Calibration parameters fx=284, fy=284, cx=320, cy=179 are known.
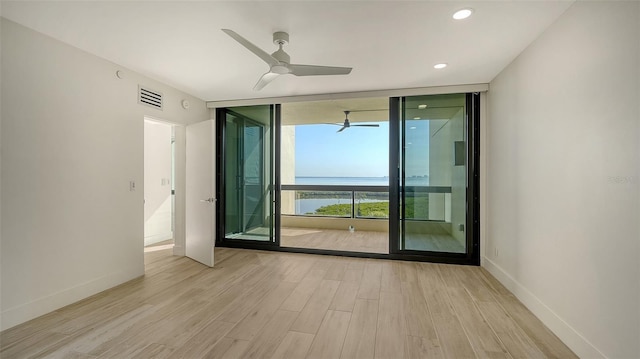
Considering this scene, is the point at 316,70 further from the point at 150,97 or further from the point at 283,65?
the point at 150,97

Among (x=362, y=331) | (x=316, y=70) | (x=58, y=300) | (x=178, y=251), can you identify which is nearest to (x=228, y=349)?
(x=362, y=331)

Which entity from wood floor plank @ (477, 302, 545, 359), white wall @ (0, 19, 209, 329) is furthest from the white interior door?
wood floor plank @ (477, 302, 545, 359)

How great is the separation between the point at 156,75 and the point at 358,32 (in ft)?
8.44

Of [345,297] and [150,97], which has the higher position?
[150,97]

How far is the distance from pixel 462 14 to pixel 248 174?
368 centimetres

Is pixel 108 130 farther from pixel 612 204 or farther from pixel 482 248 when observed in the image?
pixel 482 248

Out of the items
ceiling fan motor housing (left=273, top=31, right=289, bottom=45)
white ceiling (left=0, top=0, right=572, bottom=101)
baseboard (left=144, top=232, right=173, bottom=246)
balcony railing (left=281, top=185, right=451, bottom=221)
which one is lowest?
baseboard (left=144, top=232, right=173, bottom=246)

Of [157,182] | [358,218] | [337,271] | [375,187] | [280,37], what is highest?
[280,37]

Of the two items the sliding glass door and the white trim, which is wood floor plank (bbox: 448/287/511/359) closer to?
the white trim

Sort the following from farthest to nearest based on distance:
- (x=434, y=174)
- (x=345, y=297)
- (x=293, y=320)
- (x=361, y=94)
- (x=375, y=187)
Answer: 1. (x=375, y=187)
2. (x=361, y=94)
3. (x=434, y=174)
4. (x=345, y=297)
5. (x=293, y=320)

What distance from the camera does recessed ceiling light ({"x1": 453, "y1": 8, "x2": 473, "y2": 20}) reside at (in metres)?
2.09

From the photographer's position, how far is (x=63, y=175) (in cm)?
265

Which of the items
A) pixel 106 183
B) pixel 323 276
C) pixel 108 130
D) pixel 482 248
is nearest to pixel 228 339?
pixel 323 276

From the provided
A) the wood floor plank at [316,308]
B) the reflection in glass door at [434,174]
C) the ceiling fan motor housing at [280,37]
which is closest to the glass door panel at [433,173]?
the reflection in glass door at [434,174]
